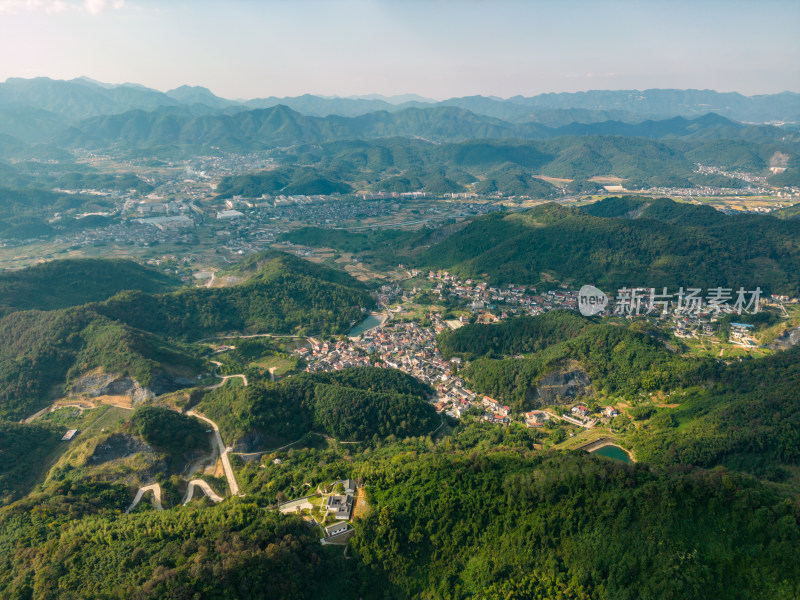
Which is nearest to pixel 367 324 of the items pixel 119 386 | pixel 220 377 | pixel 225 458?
pixel 220 377

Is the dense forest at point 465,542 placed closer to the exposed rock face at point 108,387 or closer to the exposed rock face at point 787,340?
the exposed rock face at point 108,387

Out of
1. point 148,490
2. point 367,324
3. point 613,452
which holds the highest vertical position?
point 367,324

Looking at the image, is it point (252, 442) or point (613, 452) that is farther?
point (613, 452)

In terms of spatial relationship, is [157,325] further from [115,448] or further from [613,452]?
[613,452]

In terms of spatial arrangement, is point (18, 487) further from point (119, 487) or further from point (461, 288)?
point (461, 288)

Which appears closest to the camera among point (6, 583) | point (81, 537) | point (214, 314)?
point (6, 583)

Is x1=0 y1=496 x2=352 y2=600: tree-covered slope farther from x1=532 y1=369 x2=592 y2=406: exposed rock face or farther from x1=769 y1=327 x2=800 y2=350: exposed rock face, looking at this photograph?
x1=769 y1=327 x2=800 y2=350: exposed rock face

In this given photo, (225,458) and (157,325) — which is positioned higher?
(157,325)

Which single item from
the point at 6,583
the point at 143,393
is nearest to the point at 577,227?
the point at 143,393
